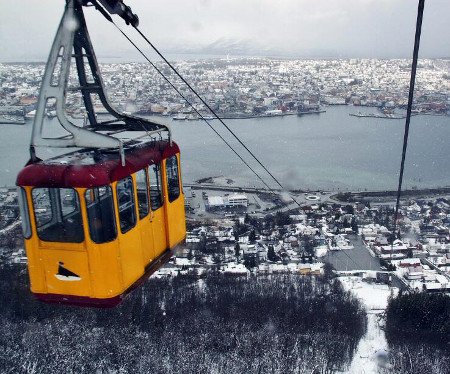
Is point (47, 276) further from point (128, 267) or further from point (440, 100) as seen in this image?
point (440, 100)

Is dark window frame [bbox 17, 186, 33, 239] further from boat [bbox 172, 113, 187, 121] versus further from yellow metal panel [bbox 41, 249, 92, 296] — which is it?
boat [bbox 172, 113, 187, 121]

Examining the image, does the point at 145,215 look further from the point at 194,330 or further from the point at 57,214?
the point at 194,330

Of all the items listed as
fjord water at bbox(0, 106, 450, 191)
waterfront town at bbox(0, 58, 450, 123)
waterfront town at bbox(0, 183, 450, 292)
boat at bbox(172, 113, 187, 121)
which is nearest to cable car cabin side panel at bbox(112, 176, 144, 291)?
waterfront town at bbox(0, 183, 450, 292)

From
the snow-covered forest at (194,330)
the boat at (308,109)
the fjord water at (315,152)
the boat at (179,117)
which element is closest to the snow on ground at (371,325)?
→ the snow-covered forest at (194,330)

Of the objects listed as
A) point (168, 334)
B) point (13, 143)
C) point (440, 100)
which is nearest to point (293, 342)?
point (168, 334)

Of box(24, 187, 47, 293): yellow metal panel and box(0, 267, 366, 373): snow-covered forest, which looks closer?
box(24, 187, 47, 293): yellow metal panel

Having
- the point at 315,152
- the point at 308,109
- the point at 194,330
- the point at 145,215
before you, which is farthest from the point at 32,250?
the point at 308,109

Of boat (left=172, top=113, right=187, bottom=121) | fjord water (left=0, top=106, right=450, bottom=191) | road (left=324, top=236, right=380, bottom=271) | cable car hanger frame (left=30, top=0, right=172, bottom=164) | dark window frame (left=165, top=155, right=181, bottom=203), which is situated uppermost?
cable car hanger frame (left=30, top=0, right=172, bottom=164)
